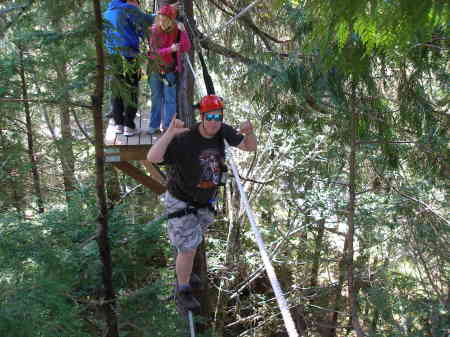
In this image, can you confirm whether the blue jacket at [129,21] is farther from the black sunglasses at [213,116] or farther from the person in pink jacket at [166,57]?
the black sunglasses at [213,116]

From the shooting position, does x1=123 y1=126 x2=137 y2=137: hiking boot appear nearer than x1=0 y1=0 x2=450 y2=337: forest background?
No

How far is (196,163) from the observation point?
2910 millimetres

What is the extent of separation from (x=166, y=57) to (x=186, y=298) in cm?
216

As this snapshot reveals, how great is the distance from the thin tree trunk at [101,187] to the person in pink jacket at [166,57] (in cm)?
98

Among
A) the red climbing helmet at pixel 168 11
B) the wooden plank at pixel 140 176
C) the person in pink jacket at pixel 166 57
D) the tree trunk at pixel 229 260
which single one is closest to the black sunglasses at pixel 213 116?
the person in pink jacket at pixel 166 57

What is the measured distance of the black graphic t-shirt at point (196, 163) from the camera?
286cm

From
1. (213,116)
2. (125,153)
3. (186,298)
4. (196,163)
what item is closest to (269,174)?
(125,153)

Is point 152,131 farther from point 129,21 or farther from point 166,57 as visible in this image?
point 129,21

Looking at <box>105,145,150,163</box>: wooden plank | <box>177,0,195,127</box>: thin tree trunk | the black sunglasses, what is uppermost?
<box>177,0,195,127</box>: thin tree trunk

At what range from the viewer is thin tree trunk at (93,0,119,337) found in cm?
213

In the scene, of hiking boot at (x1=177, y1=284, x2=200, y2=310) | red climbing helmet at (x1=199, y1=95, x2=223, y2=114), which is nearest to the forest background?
hiking boot at (x1=177, y1=284, x2=200, y2=310)

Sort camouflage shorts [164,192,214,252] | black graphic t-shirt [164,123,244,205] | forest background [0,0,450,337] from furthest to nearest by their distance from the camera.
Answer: camouflage shorts [164,192,214,252] < black graphic t-shirt [164,123,244,205] < forest background [0,0,450,337]

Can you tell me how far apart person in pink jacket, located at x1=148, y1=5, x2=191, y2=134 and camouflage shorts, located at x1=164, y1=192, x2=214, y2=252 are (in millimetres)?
997

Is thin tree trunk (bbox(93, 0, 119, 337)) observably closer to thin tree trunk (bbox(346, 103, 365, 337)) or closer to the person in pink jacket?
the person in pink jacket
